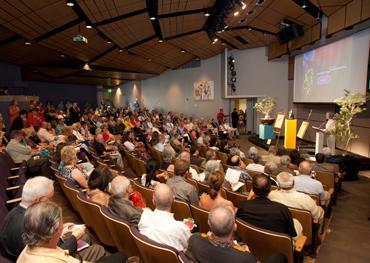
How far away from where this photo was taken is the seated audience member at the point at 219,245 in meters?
1.63

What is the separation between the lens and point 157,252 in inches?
70.2

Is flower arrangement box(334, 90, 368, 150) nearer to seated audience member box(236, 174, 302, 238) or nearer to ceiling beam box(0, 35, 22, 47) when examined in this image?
seated audience member box(236, 174, 302, 238)

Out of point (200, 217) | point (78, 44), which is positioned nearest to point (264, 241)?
point (200, 217)

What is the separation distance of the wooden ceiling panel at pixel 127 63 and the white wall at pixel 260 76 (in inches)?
191

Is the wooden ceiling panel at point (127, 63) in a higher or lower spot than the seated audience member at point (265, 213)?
higher

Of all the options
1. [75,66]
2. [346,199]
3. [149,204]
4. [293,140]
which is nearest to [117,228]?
[149,204]

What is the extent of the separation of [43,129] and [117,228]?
18.8 feet

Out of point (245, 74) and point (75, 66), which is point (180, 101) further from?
point (75, 66)

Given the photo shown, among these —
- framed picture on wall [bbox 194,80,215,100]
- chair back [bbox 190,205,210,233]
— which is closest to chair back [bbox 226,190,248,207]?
chair back [bbox 190,205,210,233]

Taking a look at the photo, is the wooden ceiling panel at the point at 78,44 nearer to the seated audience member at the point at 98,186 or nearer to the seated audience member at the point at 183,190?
the seated audience member at the point at 98,186

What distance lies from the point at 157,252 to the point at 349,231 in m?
3.22

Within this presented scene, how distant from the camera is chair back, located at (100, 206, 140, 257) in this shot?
6.95 feet

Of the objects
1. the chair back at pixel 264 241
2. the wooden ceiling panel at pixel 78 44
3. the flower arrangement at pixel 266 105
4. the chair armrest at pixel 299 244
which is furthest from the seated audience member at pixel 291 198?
the flower arrangement at pixel 266 105

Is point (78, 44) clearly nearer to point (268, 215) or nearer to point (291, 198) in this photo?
point (291, 198)
